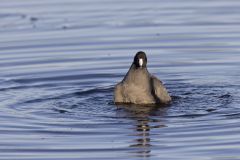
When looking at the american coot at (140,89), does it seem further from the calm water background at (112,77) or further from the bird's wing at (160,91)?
the calm water background at (112,77)

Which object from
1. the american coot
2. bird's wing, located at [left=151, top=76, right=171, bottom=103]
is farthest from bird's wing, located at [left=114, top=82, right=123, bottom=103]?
bird's wing, located at [left=151, top=76, right=171, bottom=103]

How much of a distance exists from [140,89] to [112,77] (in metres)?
2.37

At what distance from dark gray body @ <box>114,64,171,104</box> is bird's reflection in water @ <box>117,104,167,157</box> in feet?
0.56

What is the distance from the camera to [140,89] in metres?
16.3

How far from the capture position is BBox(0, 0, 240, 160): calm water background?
513 inches

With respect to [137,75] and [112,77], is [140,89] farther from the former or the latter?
[112,77]

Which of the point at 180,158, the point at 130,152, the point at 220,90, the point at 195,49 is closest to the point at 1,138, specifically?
the point at 130,152

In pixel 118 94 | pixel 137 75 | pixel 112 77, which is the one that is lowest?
pixel 118 94

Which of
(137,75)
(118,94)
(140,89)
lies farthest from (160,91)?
(118,94)

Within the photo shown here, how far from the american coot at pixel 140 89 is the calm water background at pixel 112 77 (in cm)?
27

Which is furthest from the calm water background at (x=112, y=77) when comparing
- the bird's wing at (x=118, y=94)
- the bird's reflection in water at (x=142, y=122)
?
the bird's wing at (x=118, y=94)

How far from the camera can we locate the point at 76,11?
24.3 meters

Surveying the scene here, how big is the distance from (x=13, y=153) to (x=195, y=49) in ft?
28.2

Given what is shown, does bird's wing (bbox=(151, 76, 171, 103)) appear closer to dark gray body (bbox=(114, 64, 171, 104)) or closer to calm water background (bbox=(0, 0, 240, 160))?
dark gray body (bbox=(114, 64, 171, 104))
